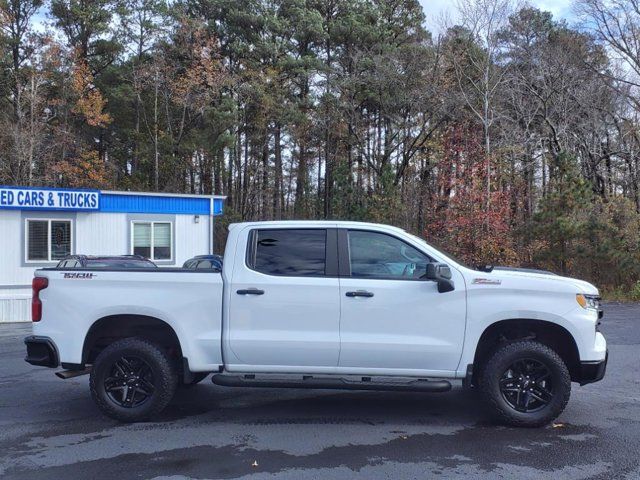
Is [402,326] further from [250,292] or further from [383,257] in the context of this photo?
[250,292]

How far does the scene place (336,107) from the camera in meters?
36.3

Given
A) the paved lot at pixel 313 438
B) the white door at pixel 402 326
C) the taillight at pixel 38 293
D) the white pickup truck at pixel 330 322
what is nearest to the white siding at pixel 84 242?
the paved lot at pixel 313 438

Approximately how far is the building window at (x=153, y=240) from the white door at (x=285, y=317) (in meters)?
17.4

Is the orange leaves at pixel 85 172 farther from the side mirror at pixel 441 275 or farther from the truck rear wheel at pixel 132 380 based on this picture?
the side mirror at pixel 441 275

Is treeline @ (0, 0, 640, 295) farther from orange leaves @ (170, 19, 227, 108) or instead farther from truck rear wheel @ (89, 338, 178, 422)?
truck rear wheel @ (89, 338, 178, 422)

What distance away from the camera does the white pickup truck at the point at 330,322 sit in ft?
19.2

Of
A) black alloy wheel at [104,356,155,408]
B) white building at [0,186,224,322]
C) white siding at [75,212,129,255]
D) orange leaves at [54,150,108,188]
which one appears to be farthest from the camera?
orange leaves at [54,150,108,188]

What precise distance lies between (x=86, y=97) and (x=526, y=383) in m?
36.2

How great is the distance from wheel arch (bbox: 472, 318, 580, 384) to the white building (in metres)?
16.9

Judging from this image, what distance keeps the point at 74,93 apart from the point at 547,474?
3659cm

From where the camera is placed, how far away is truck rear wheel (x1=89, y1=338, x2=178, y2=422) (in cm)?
612

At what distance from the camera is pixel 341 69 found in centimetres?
3634

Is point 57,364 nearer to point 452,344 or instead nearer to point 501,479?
point 452,344

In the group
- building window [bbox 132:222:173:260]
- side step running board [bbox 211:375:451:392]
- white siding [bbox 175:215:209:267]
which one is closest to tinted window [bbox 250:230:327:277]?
side step running board [bbox 211:375:451:392]
